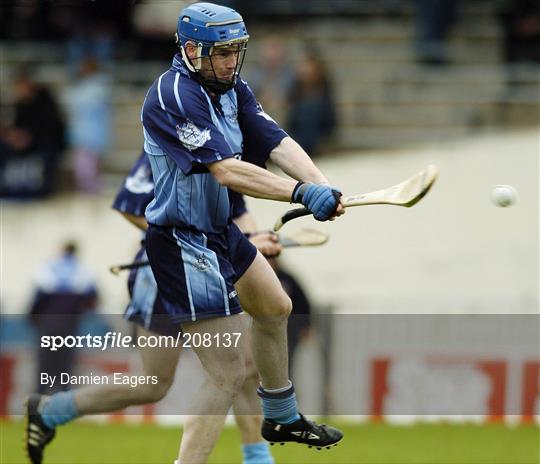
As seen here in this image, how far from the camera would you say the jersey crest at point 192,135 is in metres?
6.42

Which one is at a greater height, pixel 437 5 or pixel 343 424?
pixel 437 5

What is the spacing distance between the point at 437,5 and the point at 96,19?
10.9 feet

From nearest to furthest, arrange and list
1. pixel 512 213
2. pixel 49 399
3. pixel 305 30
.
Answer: pixel 49 399 → pixel 512 213 → pixel 305 30

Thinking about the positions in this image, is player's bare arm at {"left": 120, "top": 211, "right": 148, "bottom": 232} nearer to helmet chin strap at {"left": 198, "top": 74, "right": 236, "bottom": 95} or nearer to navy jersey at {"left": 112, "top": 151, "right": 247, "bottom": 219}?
navy jersey at {"left": 112, "top": 151, "right": 247, "bottom": 219}

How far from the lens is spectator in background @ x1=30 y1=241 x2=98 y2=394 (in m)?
11.2

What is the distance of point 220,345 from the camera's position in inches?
260

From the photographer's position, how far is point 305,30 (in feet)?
49.1

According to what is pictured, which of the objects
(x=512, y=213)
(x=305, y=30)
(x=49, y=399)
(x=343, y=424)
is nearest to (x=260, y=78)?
(x=305, y=30)

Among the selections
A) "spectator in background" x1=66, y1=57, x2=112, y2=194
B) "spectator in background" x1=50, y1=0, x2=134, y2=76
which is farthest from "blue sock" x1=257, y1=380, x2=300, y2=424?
"spectator in background" x1=50, y1=0, x2=134, y2=76

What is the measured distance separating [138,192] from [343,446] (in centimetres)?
352

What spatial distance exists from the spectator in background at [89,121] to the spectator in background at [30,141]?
203 mm

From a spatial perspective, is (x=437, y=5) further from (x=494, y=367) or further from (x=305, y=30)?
(x=494, y=367)

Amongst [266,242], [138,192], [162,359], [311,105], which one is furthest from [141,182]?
[311,105]

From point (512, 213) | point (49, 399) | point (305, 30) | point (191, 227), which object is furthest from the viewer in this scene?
point (305, 30)
